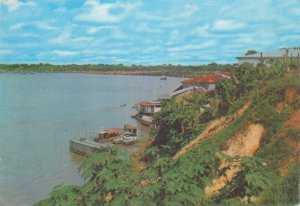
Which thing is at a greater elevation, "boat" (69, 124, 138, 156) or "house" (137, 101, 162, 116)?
"house" (137, 101, 162, 116)

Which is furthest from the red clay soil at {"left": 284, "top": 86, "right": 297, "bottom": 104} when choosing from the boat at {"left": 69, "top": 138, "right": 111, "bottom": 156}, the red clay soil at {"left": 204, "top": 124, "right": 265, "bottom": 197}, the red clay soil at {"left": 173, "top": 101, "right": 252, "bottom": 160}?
the boat at {"left": 69, "top": 138, "right": 111, "bottom": 156}

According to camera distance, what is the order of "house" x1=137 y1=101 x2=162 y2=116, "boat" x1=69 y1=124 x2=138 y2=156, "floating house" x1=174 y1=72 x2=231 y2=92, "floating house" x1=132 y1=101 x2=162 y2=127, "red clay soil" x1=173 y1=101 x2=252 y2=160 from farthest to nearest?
1. "house" x1=137 y1=101 x2=162 y2=116
2. "floating house" x1=132 y1=101 x2=162 y2=127
3. "floating house" x1=174 y1=72 x2=231 y2=92
4. "boat" x1=69 y1=124 x2=138 y2=156
5. "red clay soil" x1=173 y1=101 x2=252 y2=160

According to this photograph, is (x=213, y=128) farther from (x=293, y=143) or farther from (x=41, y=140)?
(x=41, y=140)

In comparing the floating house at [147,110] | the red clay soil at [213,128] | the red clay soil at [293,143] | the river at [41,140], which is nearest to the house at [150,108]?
the floating house at [147,110]

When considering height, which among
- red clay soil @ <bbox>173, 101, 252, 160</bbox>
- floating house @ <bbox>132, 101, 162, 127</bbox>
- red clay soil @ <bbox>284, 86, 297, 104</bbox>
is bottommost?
floating house @ <bbox>132, 101, 162, 127</bbox>

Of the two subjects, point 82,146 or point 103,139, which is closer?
point 82,146

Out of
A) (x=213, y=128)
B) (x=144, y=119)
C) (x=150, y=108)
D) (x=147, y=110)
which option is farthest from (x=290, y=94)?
(x=147, y=110)

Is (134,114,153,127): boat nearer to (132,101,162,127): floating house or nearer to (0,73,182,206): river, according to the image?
(132,101,162,127): floating house

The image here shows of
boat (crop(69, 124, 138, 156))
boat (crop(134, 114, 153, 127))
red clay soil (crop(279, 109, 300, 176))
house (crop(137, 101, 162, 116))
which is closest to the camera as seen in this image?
red clay soil (crop(279, 109, 300, 176))

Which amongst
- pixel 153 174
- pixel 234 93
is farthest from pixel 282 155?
pixel 234 93

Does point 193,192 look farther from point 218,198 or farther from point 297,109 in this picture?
point 297,109

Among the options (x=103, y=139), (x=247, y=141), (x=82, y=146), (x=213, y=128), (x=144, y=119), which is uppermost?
(x=247, y=141)

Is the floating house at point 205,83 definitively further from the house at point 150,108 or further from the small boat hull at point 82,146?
the small boat hull at point 82,146
